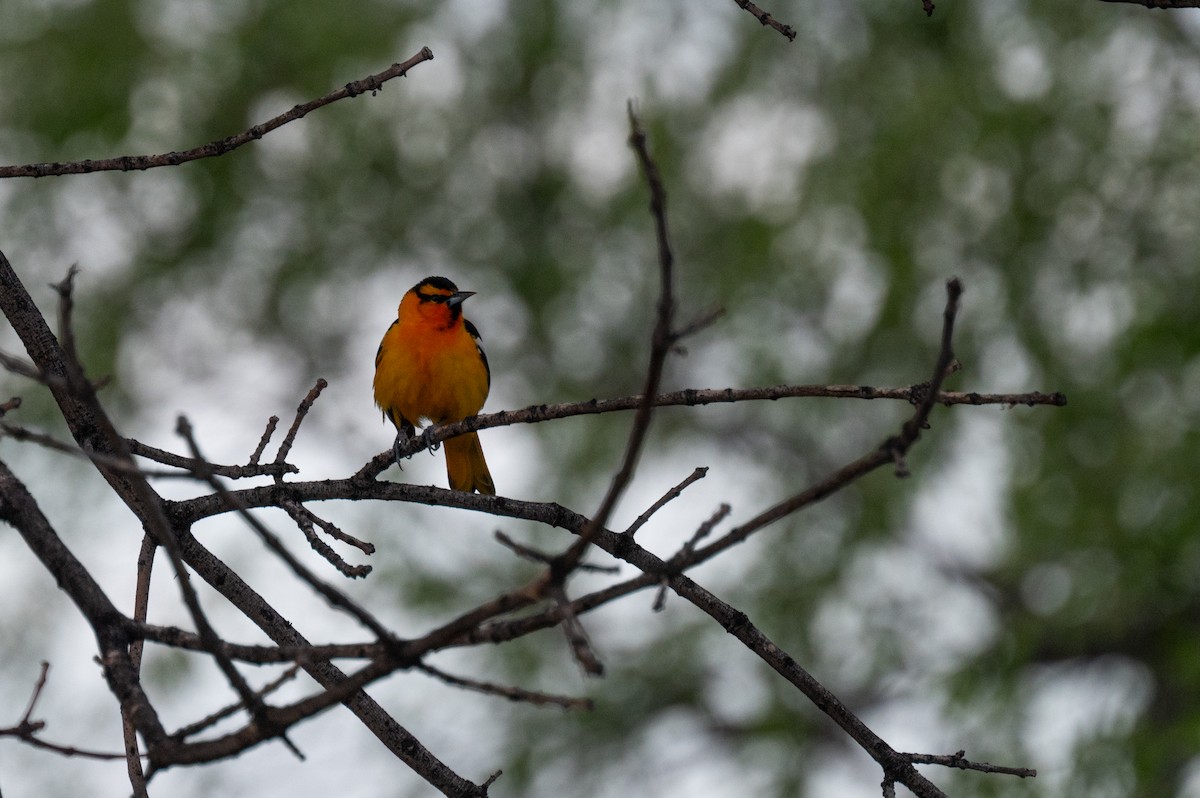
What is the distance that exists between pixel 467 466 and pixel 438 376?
0.62 m

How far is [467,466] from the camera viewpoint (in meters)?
6.02

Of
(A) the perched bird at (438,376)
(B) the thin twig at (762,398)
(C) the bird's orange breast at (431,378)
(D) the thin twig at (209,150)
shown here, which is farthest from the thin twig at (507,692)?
(C) the bird's orange breast at (431,378)

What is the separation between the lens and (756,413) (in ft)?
35.7

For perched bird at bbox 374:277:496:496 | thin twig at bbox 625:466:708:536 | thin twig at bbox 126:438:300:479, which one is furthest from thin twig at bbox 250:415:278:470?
perched bird at bbox 374:277:496:496

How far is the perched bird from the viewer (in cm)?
561

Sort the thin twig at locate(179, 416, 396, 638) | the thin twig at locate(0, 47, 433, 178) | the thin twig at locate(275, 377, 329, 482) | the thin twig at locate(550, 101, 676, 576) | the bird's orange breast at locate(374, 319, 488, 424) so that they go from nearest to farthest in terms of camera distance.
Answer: the thin twig at locate(550, 101, 676, 576)
the thin twig at locate(179, 416, 396, 638)
the thin twig at locate(0, 47, 433, 178)
the thin twig at locate(275, 377, 329, 482)
the bird's orange breast at locate(374, 319, 488, 424)

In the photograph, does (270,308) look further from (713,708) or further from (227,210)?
(713,708)

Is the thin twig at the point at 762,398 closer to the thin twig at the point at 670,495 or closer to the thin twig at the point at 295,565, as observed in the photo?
the thin twig at the point at 670,495

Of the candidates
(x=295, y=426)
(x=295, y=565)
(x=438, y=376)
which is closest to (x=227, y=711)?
(x=295, y=565)

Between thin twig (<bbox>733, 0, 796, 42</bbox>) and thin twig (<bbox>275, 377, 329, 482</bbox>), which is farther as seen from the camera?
thin twig (<bbox>275, 377, 329, 482</bbox>)

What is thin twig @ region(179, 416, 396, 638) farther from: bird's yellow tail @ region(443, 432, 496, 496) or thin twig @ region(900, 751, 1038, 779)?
bird's yellow tail @ region(443, 432, 496, 496)

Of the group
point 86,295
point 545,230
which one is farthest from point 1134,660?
point 86,295

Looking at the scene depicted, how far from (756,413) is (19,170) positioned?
341 inches

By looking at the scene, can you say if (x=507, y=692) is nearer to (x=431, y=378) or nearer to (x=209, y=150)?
(x=209, y=150)
